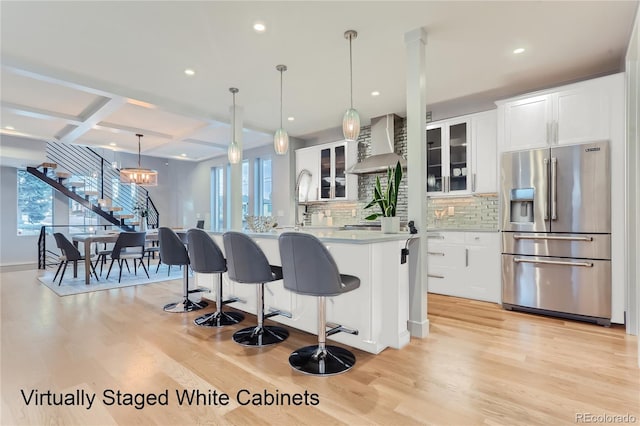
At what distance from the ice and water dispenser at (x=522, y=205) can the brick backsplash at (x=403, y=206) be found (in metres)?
0.74

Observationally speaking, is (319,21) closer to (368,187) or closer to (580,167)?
(580,167)

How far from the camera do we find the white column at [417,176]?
9.30ft

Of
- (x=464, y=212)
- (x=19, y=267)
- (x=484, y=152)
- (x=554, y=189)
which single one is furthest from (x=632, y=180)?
(x=19, y=267)

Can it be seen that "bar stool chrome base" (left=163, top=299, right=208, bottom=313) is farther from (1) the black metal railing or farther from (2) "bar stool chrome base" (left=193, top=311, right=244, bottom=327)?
(1) the black metal railing

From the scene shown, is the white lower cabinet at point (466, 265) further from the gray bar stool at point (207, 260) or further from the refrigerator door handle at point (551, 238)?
the gray bar stool at point (207, 260)

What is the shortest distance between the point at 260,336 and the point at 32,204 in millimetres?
8509

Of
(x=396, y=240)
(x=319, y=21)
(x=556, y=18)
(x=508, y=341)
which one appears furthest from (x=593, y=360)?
(x=319, y=21)

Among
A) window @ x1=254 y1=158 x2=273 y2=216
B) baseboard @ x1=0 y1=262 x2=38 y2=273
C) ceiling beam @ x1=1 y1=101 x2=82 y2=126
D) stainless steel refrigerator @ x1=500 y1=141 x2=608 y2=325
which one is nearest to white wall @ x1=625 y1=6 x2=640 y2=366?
stainless steel refrigerator @ x1=500 y1=141 x2=608 y2=325

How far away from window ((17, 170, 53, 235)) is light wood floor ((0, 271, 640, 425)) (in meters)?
5.94

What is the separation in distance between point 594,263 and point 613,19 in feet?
7.23

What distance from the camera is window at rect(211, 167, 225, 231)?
8.71m

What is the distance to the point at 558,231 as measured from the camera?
132 inches

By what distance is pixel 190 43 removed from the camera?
10.00 ft

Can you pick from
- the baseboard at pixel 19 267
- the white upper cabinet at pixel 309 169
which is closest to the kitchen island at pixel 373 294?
the white upper cabinet at pixel 309 169
